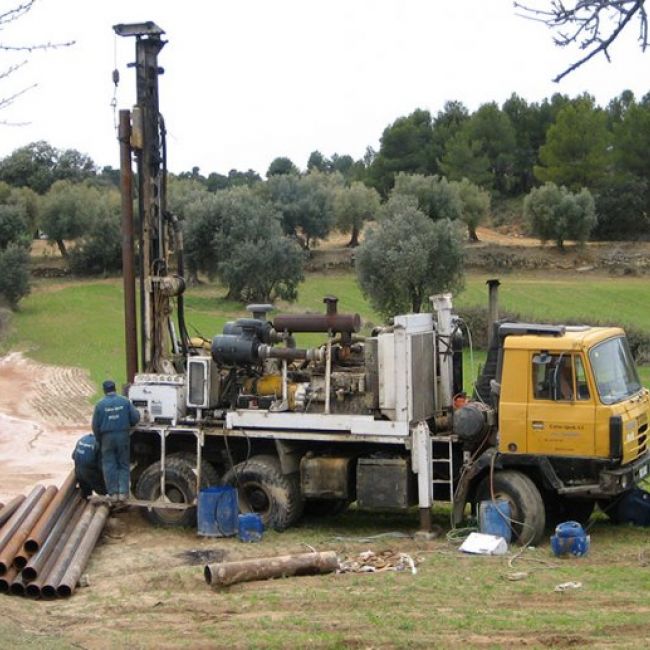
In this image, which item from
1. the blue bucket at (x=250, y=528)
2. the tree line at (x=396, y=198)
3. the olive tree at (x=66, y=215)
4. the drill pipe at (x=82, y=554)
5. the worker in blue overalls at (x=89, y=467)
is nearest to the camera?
the drill pipe at (x=82, y=554)

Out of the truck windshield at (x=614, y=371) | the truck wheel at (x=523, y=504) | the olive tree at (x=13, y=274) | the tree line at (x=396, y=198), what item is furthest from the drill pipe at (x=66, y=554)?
the olive tree at (x=13, y=274)

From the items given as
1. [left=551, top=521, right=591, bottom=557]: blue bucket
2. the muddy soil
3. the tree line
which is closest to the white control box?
the muddy soil

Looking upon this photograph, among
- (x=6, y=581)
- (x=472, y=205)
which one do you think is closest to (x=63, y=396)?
(x=6, y=581)

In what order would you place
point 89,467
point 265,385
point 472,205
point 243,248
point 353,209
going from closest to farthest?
point 89,467
point 265,385
point 243,248
point 353,209
point 472,205

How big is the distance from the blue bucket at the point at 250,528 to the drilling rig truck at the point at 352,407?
55 cm

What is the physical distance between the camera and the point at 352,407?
14.9 metres

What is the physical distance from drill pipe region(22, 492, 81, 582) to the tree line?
71.1 feet

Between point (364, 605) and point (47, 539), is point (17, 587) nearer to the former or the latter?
point (47, 539)

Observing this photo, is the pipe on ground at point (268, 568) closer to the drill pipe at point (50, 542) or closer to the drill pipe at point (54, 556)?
the drill pipe at point (54, 556)

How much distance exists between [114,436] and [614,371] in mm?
6500

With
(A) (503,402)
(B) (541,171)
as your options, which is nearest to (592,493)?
(A) (503,402)

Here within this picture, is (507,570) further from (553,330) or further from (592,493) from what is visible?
(553,330)

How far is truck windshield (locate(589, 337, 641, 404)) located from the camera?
13.6 m

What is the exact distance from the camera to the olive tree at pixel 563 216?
71.3 m
